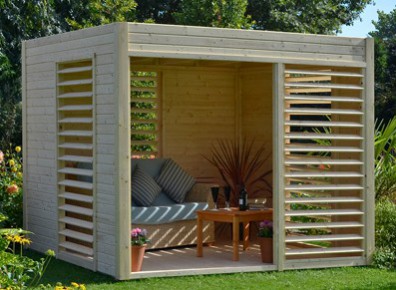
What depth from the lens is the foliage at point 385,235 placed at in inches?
420

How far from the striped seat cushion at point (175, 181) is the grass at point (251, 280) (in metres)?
2.14

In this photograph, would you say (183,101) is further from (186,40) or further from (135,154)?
(186,40)

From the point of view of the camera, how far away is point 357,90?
1076 centimetres

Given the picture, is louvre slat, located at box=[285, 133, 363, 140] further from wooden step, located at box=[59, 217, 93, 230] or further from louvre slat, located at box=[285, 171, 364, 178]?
wooden step, located at box=[59, 217, 93, 230]

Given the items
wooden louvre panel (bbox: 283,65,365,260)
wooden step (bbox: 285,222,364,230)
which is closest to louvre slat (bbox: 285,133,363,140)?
wooden louvre panel (bbox: 283,65,365,260)

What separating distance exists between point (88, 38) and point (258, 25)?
1426cm

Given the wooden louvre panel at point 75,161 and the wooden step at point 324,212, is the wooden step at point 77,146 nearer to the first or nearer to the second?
the wooden louvre panel at point 75,161

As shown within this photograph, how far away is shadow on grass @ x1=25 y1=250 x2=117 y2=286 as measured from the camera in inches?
372

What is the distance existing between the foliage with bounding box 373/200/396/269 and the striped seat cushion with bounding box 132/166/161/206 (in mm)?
2797

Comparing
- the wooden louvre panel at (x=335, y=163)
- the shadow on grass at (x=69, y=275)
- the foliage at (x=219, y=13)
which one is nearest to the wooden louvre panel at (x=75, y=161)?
the shadow on grass at (x=69, y=275)

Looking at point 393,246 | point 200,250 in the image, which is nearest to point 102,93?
point 200,250

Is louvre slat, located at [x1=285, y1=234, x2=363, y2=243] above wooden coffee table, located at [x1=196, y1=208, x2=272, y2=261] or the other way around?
the other way around

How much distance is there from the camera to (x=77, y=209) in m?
10.4

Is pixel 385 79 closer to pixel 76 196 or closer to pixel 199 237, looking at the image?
pixel 199 237
